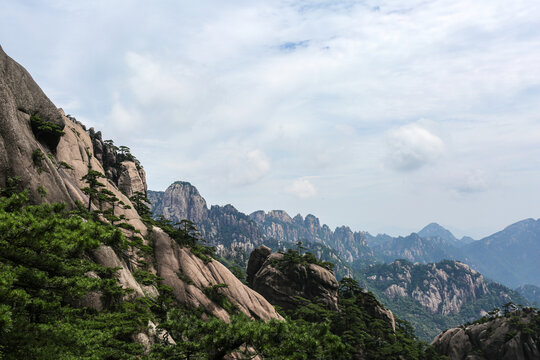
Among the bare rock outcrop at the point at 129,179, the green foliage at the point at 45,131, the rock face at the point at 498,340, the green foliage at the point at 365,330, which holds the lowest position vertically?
the rock face at the point at 498,340

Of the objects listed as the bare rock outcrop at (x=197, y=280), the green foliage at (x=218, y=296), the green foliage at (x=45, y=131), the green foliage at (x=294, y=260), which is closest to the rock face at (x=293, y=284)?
the green foliage at (x=294, y=260)

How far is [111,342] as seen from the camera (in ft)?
59.3

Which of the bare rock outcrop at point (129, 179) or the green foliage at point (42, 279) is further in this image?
the bare rock outcrop at point (129, 179)

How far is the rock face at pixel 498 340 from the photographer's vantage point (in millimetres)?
63156

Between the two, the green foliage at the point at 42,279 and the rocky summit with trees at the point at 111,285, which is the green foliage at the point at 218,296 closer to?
the rocky summit with trees at the point at 111,285

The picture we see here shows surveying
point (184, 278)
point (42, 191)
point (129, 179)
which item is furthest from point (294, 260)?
point (42, 191)

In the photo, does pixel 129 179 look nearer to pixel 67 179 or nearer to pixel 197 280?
pixel 67 179

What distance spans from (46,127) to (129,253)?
19428 millimetres

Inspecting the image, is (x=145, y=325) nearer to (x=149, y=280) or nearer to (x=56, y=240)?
(x=149, y=280)

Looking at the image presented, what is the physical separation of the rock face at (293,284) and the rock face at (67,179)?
14.9 m

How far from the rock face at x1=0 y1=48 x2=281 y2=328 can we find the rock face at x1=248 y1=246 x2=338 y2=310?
14853 mm

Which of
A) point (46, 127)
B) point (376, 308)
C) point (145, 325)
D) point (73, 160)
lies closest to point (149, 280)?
point (145, 325)

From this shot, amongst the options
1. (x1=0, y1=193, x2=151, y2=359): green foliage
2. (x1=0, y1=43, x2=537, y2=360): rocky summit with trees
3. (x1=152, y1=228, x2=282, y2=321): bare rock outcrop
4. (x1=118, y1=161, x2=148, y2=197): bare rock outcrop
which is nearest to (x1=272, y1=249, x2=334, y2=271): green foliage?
(x1=0, y1=43, x2=537, y2=360): rocky summit with trees

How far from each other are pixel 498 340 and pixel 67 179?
92961 mm
